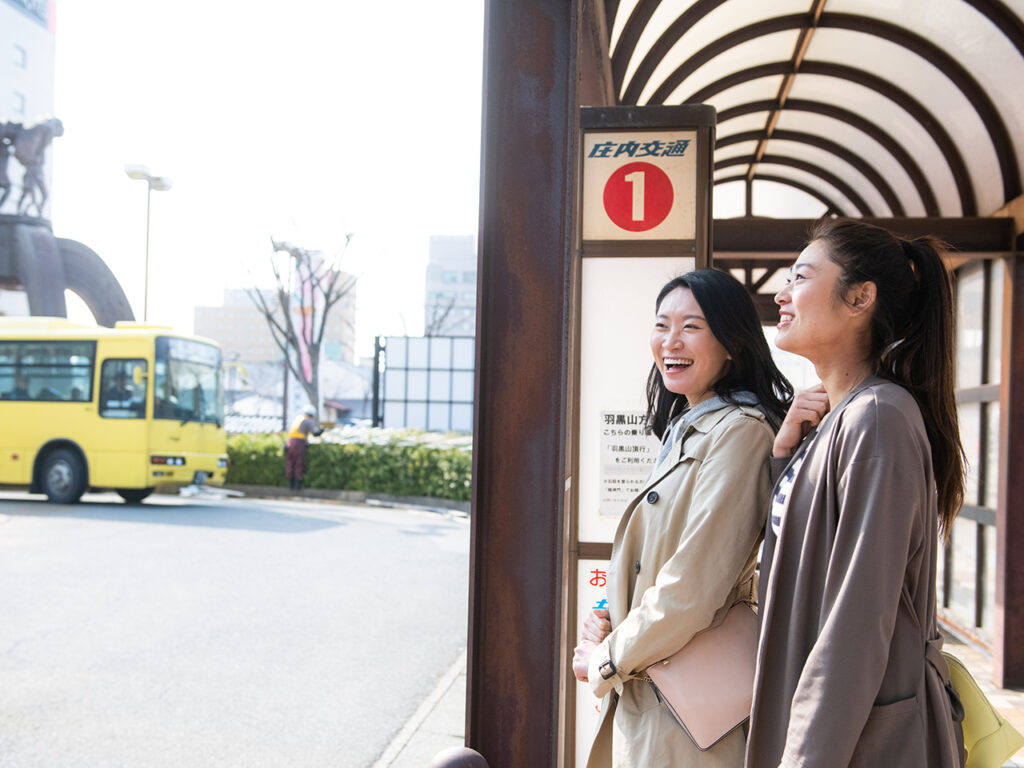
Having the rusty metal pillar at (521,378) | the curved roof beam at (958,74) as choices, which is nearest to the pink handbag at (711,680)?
the rusty metal pillar at (521,378)

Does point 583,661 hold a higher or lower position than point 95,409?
lower

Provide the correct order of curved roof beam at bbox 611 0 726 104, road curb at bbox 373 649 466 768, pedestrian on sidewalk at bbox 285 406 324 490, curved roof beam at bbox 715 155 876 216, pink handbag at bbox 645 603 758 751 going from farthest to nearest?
1. pedestrian on sidewalk at bbox 285 406 324 490
2. curved roof beam at bbox 715 155 876 216
3. curved roof beam at bbox 611 0 726 104
4. road curb at bbox 373 649 466 768
5. pink handbag at bbox 645 603 758 751

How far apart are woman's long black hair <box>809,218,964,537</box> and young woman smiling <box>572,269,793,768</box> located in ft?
1.18

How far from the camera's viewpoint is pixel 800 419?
73.3 inches

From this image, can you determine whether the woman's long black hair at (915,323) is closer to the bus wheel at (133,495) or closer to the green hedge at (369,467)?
the green hedge at (369,467)

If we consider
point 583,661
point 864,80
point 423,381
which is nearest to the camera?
point 583,661

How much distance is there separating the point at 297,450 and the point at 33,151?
26.2 ft

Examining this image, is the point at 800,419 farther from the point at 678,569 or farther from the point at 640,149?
the point at 640,149

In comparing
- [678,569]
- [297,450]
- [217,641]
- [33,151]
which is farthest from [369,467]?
[678,569]

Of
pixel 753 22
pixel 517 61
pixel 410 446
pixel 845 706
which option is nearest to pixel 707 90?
pixel 753 22

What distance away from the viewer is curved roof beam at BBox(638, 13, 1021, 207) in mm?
5355

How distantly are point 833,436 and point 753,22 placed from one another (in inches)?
172

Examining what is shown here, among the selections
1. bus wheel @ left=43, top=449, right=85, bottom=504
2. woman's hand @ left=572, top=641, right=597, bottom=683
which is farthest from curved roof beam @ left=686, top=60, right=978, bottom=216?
bus wheel @ left=43, top=449, right=85, bottom=504

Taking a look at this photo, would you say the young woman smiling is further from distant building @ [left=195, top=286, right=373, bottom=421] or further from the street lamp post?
distant building @ [left=195, top=286, right=373, bottom=421]
